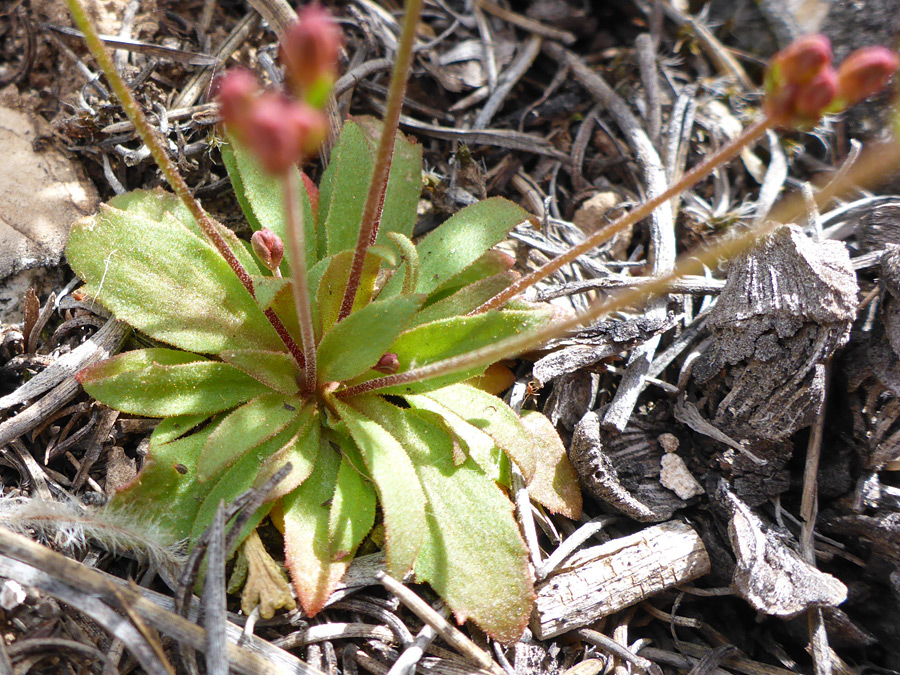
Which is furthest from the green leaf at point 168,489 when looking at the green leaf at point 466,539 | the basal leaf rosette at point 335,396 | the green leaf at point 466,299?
the green leaf at point 466,299

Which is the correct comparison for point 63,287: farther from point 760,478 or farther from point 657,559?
point 760,478

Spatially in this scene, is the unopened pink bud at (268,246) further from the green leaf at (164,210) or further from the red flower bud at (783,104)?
the red flower bud at (783,104)

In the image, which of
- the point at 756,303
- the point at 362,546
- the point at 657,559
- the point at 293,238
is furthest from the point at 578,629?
the point at 293,238

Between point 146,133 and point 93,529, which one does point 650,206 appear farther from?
point 93,529

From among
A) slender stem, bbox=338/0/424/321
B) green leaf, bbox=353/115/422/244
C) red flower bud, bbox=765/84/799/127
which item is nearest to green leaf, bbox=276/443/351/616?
slender stem, bbox=338/0/424/321

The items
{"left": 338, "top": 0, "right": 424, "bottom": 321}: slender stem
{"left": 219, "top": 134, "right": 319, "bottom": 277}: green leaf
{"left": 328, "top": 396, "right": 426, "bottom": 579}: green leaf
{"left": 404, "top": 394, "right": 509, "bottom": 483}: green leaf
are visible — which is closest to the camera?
{"left": 338, "top": 0, "right": 424, "bottom": 321}: slender stem

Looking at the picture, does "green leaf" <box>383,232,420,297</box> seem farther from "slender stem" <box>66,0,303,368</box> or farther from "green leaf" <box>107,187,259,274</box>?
"green leaf" <box>107,187,259,274</box>
